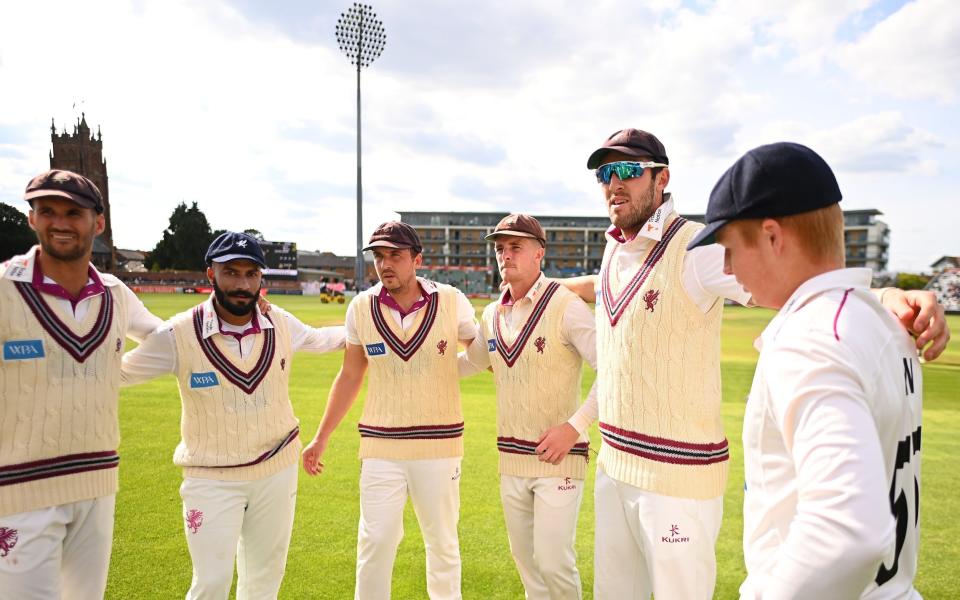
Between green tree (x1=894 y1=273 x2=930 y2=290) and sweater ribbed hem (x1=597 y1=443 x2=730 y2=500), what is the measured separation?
67427 mm

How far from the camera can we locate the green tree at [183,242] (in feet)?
241

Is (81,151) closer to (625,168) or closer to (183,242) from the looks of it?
(183,242)

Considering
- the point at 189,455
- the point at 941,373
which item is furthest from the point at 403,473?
the point at 941,373

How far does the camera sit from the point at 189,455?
311 cm

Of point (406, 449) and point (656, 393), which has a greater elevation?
point (656, 393)

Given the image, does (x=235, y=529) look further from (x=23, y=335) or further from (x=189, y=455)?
(x=23, y=335)

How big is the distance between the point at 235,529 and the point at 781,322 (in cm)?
304

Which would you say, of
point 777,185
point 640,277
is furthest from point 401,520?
point 777,185

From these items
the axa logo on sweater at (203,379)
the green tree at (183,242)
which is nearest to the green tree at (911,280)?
the axa logo on sweater at (203,379)

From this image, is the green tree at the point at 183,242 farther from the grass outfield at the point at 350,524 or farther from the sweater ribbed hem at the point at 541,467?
the sweater ribbed hem at the point at 541,467

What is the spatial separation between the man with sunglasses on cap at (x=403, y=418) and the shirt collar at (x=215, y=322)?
0.66 m

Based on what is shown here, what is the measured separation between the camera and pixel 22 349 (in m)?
2.73

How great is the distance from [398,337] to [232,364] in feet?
3.42

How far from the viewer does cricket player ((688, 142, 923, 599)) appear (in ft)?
3.38
